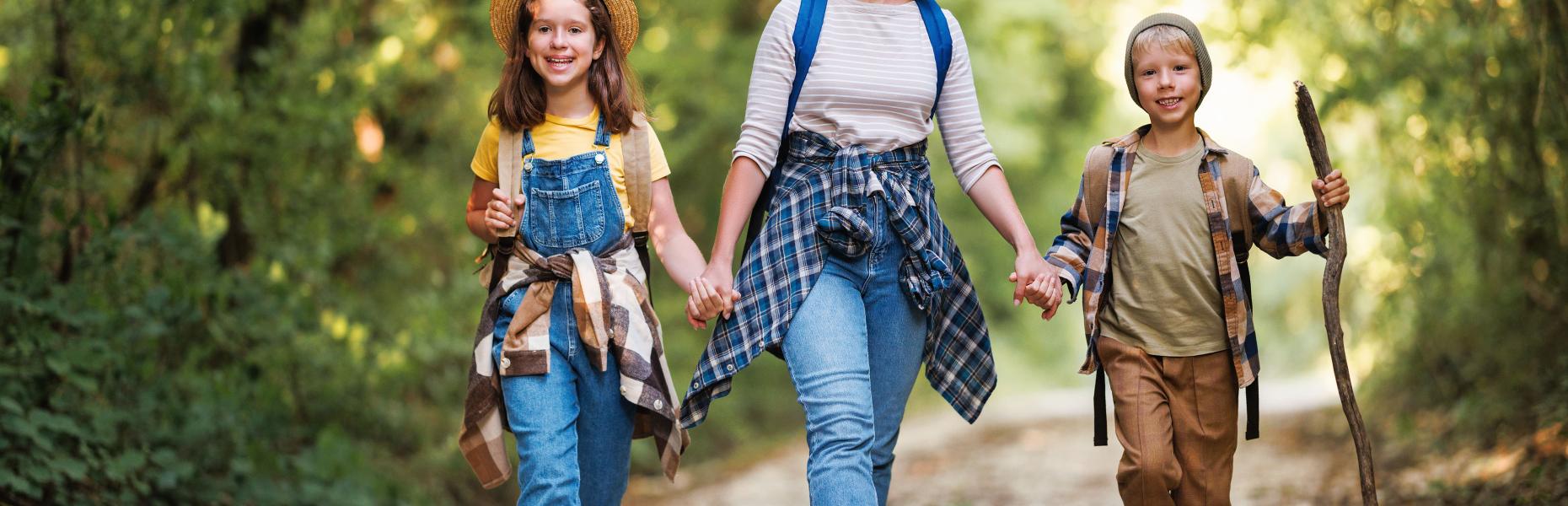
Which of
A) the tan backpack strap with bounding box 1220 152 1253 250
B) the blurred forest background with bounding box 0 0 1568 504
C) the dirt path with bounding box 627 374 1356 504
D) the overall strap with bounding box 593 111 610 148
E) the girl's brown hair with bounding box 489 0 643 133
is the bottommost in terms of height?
the dirt path with bounding box 627 374 1356 504

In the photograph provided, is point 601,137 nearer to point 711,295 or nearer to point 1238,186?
point 711,295

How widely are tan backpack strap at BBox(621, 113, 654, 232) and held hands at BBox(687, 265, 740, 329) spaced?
0.25m

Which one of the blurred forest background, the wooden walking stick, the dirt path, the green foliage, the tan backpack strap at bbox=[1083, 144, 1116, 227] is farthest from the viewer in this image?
the dirt path

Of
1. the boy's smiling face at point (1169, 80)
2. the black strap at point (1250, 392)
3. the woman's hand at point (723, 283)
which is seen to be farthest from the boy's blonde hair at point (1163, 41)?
the woman's hand at point (723, 283)

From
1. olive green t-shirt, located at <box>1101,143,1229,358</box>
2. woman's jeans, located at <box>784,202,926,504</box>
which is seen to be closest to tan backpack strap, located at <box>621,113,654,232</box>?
woman's jeans, located at <box>784,202,926,504</box>

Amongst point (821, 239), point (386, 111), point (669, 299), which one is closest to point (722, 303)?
point (821, 239)

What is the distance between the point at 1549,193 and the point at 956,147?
397cm

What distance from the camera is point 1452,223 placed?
8039 millimetres

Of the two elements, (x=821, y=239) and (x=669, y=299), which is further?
(x=669, y=299)

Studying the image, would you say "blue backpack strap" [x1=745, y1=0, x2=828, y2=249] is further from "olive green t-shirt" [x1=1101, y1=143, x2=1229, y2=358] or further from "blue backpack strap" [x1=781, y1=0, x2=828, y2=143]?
"olive green t-shirt" [x1=1101, y1=143, x2=1229, y2=358]

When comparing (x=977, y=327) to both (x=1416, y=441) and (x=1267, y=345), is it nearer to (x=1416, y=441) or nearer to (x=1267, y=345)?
(x=1416, y=441)

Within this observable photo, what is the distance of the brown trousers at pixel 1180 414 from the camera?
3682 mm

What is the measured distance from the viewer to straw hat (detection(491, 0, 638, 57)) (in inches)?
148

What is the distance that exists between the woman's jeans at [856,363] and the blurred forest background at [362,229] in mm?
2640
